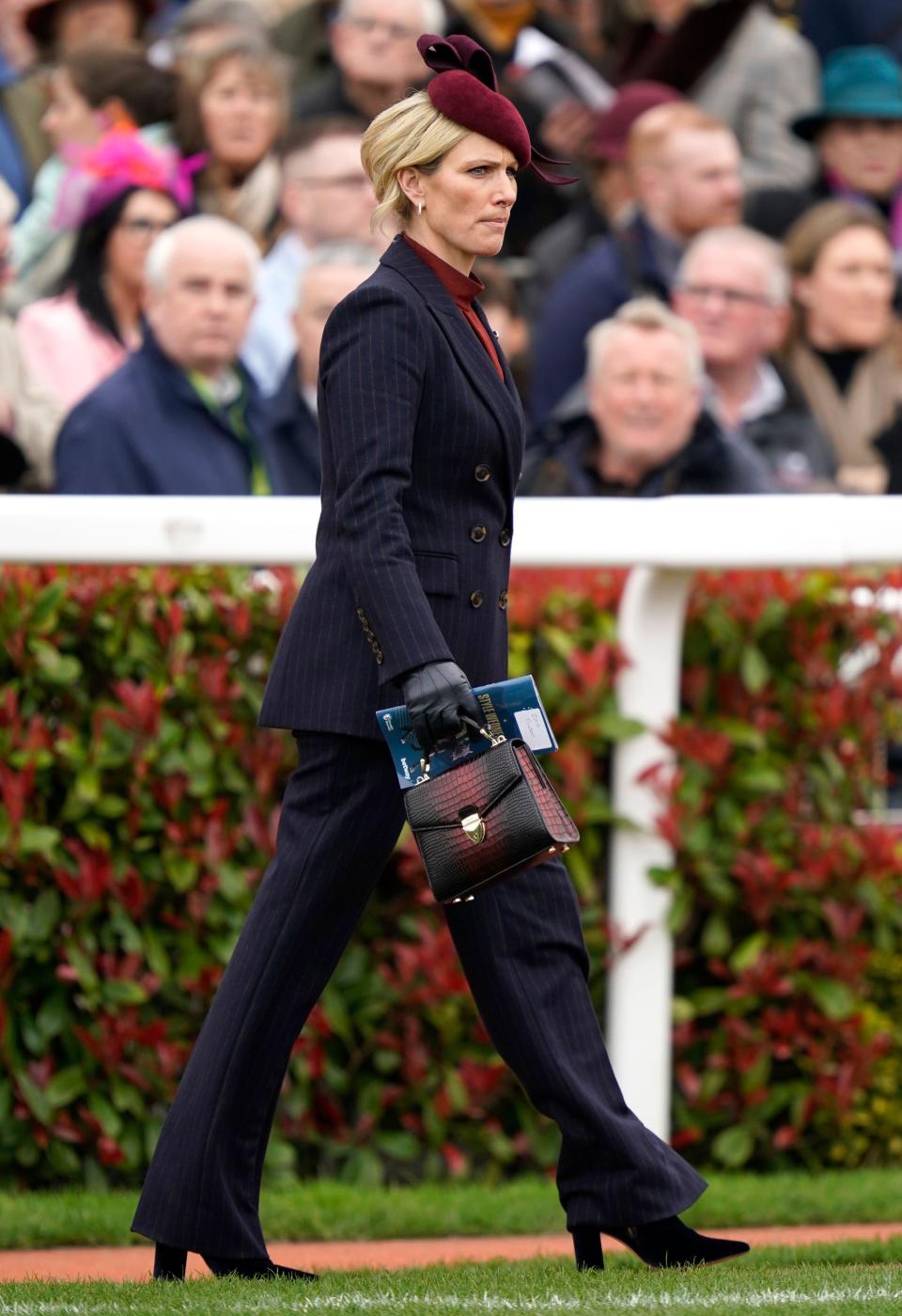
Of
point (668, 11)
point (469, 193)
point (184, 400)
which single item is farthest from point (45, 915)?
point (668, 11)

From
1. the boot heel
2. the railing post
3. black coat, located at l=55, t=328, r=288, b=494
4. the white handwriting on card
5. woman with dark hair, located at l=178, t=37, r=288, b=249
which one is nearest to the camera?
the white handwriting on card

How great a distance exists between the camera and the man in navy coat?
686cm

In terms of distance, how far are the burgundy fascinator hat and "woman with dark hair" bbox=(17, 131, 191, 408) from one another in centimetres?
377

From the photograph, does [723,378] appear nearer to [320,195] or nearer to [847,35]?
[320,195]

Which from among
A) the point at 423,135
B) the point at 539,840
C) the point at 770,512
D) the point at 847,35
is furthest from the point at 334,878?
the point at 847,35

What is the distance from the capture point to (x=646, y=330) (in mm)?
7227

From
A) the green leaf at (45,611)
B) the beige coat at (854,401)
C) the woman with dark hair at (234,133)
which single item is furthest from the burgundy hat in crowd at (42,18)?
the green leaf at (45,611)

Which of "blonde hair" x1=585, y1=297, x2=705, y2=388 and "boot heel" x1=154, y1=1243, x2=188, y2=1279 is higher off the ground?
"blonde hair" x1=585, y1=297, x2=705, y2=388

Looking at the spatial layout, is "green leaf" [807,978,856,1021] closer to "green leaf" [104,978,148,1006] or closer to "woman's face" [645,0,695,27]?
"green leaf" [104,978,148,1006]

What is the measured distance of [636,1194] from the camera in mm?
A: 3961

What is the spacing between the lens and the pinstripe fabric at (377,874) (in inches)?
152

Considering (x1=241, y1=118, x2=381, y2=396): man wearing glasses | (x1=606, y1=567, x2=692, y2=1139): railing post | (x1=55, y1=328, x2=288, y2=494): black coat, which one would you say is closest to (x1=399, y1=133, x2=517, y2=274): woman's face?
(x1=606, y1=567, x2=692, y2=1139): railing post

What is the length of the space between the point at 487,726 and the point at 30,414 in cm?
394

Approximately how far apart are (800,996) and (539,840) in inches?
75.6
